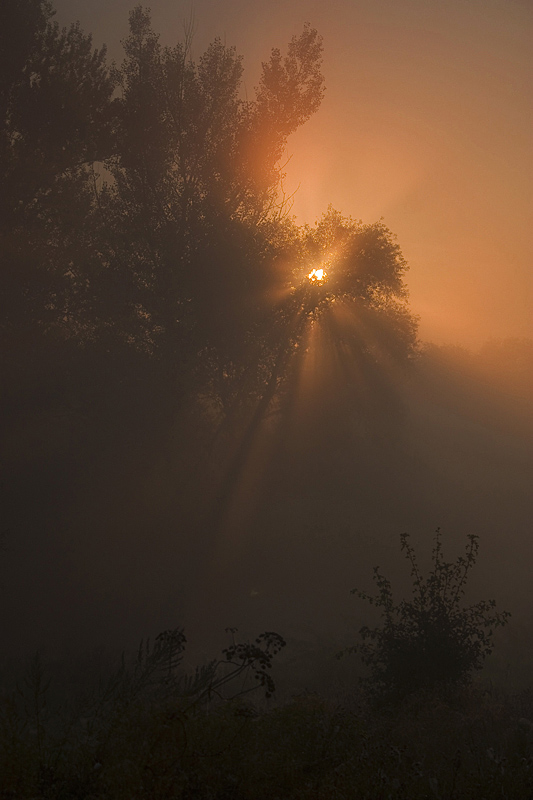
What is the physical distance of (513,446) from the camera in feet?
148

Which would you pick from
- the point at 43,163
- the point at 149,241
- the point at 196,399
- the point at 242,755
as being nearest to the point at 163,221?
the point at 149,241

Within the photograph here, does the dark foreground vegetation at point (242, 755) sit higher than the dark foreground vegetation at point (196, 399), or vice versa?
the dark foreground vegetation at point (196, 399)

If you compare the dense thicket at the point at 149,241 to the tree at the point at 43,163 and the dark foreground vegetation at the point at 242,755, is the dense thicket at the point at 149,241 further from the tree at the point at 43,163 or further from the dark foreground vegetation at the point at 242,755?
the dark foreground vegetation at the point at 242,755

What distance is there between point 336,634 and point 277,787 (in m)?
15.3

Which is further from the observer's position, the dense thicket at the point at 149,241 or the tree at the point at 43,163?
the dense thicket at the point at 149,241

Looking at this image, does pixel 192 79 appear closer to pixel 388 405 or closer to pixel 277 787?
pixel 388 405

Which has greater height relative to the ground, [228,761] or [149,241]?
[149,241]

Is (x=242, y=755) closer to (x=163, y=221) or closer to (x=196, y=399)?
(x=196, y=399)

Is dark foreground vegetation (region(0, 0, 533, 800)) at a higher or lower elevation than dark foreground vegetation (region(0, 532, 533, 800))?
higher

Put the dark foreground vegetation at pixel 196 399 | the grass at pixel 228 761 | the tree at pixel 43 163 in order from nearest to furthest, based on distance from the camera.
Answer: the grass at pixel 228 761 → the dark foreground vegetation at pixel 196 399 → the tree at pixel 43 163

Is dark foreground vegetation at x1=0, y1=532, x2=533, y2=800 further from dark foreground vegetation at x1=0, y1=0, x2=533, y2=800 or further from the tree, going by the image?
the tree

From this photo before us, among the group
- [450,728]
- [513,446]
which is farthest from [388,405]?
[450,728]

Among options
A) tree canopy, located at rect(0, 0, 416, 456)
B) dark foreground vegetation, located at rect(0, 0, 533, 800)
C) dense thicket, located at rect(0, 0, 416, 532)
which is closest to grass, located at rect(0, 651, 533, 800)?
dark foreground vegetation, located at rect(0, 0, 533, 800)

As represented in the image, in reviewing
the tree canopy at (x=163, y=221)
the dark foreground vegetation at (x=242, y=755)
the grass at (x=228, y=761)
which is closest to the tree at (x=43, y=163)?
the tree canopy at (x=163, y=221)
